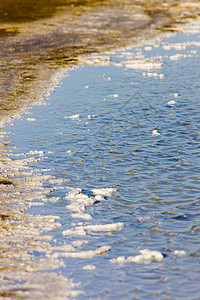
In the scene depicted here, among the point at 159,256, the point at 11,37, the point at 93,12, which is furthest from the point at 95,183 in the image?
the point at 93,12

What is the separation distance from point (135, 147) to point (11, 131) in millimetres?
2378

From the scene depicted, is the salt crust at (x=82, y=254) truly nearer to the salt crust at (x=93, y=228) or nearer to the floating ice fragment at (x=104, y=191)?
the salt crust at (x=93, y=228)

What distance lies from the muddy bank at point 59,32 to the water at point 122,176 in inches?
39.7

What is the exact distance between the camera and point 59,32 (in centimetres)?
1761

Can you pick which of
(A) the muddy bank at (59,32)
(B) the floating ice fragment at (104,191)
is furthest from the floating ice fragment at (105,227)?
(A) the muddy bank at (59,32)

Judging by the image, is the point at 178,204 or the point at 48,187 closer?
the point at 178,204

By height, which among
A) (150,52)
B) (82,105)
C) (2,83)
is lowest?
(82,105)

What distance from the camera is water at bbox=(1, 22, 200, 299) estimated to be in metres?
4.14

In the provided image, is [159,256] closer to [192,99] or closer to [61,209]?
[61,209]

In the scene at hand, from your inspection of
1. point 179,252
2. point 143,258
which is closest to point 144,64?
point 179,252

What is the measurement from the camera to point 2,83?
11.4m

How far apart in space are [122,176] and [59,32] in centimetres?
1250

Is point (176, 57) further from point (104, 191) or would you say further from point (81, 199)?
point (81, 199)

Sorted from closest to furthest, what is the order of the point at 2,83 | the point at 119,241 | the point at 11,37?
1. the point at 119,241
2. the point at 2,83
3. the point at 11,37
